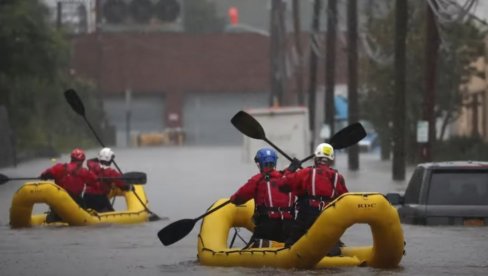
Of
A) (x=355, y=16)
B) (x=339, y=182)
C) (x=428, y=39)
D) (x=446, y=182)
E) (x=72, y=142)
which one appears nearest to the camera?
(x=339, y=182)

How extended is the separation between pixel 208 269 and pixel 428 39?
81.4 ft

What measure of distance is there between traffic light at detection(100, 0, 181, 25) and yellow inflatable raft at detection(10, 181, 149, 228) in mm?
70495

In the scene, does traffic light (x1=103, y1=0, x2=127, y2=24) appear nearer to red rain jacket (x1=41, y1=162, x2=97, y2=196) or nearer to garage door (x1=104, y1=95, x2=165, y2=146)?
garage door (x1=104, y1=95, x2=165, y2=146)

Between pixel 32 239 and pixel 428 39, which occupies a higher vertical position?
pixel 428 39

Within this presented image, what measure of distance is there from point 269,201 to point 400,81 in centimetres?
2319

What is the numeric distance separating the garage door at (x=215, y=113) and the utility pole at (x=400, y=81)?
60.7 meters

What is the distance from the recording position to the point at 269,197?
17.1 m

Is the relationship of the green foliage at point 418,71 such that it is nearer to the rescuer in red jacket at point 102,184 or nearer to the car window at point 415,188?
the rescuer in red jacket at point 102,184

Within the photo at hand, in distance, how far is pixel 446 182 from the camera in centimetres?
2295

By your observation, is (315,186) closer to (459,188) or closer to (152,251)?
(152,251)

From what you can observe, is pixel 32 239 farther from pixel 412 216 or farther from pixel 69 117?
pixel 69 117

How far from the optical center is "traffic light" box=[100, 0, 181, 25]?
325 feet

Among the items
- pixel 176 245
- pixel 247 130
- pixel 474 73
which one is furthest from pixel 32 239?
pixel 474 73

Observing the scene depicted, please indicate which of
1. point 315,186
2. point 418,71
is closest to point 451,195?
point 315,186
